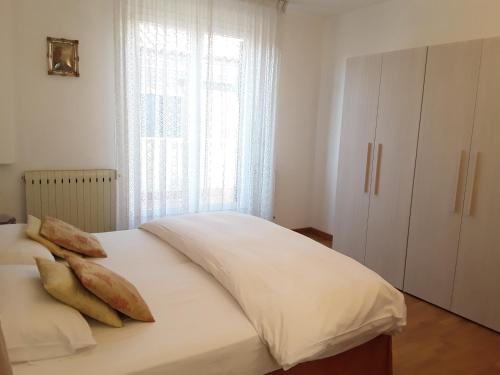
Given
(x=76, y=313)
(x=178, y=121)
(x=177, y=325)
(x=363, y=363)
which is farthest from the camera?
(x=178, y=121)

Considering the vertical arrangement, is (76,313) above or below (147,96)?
below

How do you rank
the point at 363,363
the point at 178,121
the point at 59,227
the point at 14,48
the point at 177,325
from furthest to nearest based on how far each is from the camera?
the point at 178,121 → the point at 14,48 → the point at 59,227 → the point at 363,363 → the point at 177,325

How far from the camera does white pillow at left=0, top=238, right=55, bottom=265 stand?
1.87 metres

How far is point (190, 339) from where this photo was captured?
1.49 m

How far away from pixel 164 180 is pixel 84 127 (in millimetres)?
816

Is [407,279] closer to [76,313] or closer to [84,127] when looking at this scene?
[76,313]

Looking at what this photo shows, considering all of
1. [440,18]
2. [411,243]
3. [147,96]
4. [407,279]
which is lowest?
[407,279]

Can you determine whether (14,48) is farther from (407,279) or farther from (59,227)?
(407,279)

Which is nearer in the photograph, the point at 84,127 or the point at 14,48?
the point at 14,48

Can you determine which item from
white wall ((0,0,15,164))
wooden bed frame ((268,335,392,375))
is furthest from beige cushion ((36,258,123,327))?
white wall ((0,0,15,164))

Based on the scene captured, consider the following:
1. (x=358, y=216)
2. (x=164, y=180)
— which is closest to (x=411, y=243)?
(x=358, y=216)

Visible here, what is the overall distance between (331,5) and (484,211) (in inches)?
102

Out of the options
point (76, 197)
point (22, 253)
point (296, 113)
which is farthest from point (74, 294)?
point (296, 113)

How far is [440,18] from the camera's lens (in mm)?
3432
